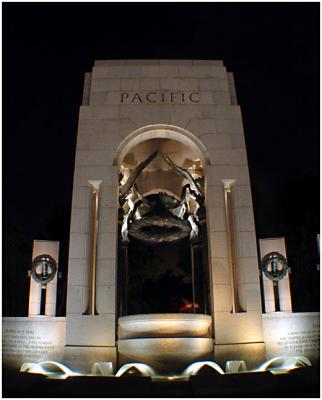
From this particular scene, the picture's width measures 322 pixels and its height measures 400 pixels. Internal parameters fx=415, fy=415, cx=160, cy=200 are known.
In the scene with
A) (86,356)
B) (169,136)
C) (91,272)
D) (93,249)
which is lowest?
(86,356)

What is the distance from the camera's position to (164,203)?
19.2 metres

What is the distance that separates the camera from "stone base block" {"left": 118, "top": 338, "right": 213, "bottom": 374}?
14297mm

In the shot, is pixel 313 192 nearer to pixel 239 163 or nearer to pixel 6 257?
pixel 239 163

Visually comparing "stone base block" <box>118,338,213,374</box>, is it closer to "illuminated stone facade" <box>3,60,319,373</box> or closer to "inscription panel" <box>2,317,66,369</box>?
"illuminated stone facade" <box>3,60,319,373</box>

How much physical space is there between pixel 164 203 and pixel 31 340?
803 cm

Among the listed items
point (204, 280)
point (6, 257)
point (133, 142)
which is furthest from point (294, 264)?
point (6, 257)

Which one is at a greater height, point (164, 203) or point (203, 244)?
point (164, 203)

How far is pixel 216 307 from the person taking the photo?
616 inches

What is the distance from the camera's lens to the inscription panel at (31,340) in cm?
1530

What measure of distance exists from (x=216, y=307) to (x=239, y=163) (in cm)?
615

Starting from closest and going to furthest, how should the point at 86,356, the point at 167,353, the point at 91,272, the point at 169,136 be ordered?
the point at 167,353, the point at 86,356, the point at 91,272, the point at 169,136

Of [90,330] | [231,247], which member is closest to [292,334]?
[231,247]

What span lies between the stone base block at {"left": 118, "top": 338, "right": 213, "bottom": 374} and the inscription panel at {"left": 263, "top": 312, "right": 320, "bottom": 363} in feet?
9.63

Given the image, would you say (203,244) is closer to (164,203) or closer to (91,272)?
(164,203)
